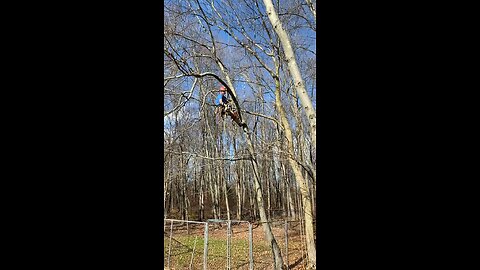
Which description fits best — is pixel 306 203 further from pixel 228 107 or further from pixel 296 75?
pixel 296 75

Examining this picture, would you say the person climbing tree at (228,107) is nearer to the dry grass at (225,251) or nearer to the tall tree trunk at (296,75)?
the tall tree trunk at (296,75)

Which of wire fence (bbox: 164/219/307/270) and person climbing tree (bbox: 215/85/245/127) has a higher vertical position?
person climbing tree (bbox: 215/85/245/127)

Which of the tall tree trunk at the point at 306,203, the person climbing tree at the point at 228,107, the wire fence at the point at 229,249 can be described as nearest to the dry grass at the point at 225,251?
the wire fence at the point at 229,249

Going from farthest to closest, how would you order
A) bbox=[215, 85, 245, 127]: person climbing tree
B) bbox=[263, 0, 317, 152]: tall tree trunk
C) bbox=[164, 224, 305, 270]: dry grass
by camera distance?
bbox=[164, 224, 305, 270]: dry grass, bbox=[215, 85, 245, 127]: person climbing tree, bbox=[263, 0, 317, 152]: tall tree trunk

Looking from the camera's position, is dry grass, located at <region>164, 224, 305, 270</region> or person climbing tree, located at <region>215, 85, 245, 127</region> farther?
dry grass, located at <region>164, 224, 305, 270</region>

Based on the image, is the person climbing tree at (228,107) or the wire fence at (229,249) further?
the wire fence at (229,249)

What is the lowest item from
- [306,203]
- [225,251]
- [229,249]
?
[225,251]

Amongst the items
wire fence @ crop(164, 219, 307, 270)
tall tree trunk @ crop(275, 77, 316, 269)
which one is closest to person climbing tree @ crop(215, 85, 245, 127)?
tall tree trunk @ crop(275, 77, 316, 269)

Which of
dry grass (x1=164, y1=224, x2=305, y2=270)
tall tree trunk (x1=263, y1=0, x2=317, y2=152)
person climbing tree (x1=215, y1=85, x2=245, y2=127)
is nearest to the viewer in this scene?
tall tree trunk (x1=263, y1=0, x2=317, y2=152)

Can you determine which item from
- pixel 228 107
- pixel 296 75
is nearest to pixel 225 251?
pixel 228 107

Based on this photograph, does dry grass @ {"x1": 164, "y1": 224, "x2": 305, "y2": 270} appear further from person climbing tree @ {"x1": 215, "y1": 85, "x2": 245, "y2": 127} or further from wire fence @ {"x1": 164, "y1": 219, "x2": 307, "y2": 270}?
person climbing tree @ {"x1": 215, "y1": 85, "x2": 245, "y2": 127}
